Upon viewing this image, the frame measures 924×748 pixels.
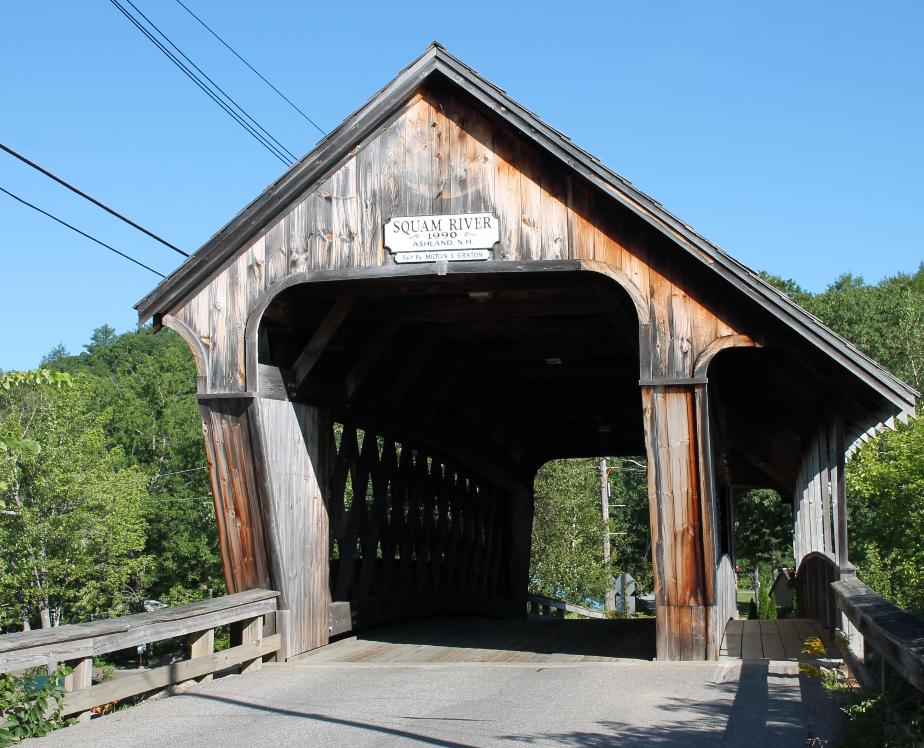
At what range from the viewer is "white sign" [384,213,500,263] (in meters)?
8.48

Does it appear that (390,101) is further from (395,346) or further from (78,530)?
(78,530)

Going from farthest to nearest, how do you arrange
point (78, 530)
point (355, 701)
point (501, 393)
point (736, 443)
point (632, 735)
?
point (78, 530), point (736, 443), point (501, 393), point (355, 701), point (632, 735)

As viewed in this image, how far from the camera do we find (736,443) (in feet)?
55.5

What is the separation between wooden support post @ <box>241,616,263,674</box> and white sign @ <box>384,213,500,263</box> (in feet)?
10.1

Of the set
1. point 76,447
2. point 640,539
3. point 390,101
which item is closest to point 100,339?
point 640,539

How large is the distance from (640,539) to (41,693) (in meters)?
51.9

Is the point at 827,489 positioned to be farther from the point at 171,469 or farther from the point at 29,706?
the point at 171,469

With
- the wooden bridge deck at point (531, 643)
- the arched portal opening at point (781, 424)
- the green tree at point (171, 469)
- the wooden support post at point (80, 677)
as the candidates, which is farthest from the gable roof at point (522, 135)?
the green tree at point (171, 469)

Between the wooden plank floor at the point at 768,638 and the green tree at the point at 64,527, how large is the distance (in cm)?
2373

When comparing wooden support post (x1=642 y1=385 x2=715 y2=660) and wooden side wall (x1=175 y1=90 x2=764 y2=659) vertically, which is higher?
wooden side wall (x1=175 y1=90 x2=764 y2=659)

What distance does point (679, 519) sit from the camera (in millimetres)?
8266

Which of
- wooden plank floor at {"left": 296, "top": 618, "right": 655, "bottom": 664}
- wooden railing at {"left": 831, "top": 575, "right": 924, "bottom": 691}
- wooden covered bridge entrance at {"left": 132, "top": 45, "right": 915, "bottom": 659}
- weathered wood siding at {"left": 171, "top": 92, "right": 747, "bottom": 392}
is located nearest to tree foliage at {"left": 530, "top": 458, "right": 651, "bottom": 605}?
wooden plank floor at {"left": 296, "top": 618, "right": 655, "bottom": 664}

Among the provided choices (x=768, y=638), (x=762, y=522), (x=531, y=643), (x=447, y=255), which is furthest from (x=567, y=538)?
(x=447, y=255)

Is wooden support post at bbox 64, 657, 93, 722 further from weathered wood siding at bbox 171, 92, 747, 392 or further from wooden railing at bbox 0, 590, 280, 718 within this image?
weathered wood siding at bbox 171, 92, 747, 392
